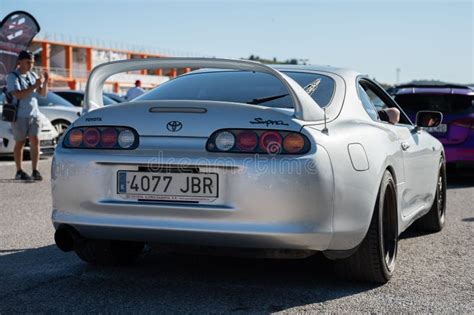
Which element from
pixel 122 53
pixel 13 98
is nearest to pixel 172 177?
pixel 13 98

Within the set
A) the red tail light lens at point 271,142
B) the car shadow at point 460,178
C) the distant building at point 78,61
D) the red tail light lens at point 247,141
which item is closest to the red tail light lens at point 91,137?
the red tail light lens at point 247,141

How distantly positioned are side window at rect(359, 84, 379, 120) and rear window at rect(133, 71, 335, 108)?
28cm

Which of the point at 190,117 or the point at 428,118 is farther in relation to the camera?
the point at 428,118

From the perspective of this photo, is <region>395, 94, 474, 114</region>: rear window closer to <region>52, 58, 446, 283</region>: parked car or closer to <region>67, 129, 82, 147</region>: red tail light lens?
<region>52, 58, 446, 283</region>: parked car

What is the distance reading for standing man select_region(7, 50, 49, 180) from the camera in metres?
9.41

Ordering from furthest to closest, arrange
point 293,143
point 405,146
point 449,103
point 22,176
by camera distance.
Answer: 1. point 449,103
2. point 22,176
3. point 405,146
4. point 293,143

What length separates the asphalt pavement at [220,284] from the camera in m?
3.69

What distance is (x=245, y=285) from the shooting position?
4117mm

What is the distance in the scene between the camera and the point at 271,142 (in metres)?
3.56

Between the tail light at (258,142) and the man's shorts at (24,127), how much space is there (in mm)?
6505

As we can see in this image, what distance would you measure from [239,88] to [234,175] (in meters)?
0.90

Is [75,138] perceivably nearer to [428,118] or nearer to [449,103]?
[428,118]

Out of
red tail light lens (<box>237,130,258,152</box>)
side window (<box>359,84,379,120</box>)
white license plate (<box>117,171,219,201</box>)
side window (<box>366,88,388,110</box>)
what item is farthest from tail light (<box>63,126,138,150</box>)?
side window (<box>366,88,388,110</box>)

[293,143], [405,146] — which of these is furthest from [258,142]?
[405,146]
